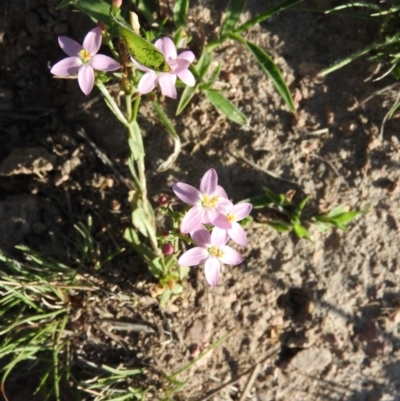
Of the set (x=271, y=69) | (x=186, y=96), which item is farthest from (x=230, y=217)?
(x=271, y=69)

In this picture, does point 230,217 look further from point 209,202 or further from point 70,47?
point 70,47

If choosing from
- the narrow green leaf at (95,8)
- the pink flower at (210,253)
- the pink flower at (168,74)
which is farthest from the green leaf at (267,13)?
the pink flower at (210,253)

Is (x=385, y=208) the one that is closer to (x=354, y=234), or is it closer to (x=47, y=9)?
(x=354, y=234)

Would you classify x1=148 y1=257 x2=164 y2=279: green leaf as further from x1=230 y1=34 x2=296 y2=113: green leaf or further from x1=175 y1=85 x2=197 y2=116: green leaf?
x1=230 y1=34 x2=296 y2=113: green leaf

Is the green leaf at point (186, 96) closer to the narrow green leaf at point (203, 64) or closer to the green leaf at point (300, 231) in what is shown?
the narrow green leaf at point (203, 64)

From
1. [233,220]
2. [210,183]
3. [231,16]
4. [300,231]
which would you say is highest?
[231,16]

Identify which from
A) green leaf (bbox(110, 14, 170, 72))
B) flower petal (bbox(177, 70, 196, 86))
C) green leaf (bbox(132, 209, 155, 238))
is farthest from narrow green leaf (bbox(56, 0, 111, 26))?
green leaf (bbox(132, 209, 155, 238))

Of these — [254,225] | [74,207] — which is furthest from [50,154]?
[254,225]
